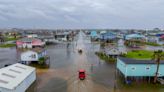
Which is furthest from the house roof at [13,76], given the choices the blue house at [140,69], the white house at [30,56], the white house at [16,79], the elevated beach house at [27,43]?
the elevated beach house at [27,43]

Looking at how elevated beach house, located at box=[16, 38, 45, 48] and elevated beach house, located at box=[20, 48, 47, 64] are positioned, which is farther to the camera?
elevated beach house, located at box=[16, 38, 45, 48]

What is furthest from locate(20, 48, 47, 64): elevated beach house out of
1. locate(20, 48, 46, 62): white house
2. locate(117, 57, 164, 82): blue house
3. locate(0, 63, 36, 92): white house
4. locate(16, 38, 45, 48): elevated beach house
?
locate(16, 38, 45, 48): elevated beach house

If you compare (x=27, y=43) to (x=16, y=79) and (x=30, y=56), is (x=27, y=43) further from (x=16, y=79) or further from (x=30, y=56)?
(x=16, y=79)

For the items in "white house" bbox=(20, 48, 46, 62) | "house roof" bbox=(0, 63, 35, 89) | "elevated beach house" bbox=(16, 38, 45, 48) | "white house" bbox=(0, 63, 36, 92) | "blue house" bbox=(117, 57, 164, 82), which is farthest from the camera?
"elevated beach house" bbox=(16, 38, 45, 48)

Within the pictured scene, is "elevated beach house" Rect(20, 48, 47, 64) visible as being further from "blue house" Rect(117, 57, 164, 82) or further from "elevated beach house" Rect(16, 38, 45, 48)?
"elevated beach house" Rect(16, 38, 45, 48)

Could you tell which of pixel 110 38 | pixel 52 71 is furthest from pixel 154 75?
pixel 110 38

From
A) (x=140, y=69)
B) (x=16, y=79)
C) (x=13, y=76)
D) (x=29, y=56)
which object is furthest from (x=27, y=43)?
(x=140, y=69)

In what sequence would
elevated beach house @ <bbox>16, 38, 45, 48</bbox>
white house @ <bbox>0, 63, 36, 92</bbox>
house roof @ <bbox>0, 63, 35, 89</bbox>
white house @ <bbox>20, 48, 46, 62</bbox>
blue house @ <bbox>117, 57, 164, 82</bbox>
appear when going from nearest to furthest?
white house @ <bbox>0, 63, 36, 92</bbox>
house roof @ <bbox>0, 63, 35, 89</bbox>
blue house @ <bbox>117, 57, 164, 82</bbox>
white house @ <bbox>20, 48, 46, 62</bbox>
elevated beach house @ <bbox>16, 38, 45, 48</bbox>

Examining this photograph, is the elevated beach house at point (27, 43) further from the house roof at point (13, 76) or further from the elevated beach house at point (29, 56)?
the house roof at point (13, 76)
